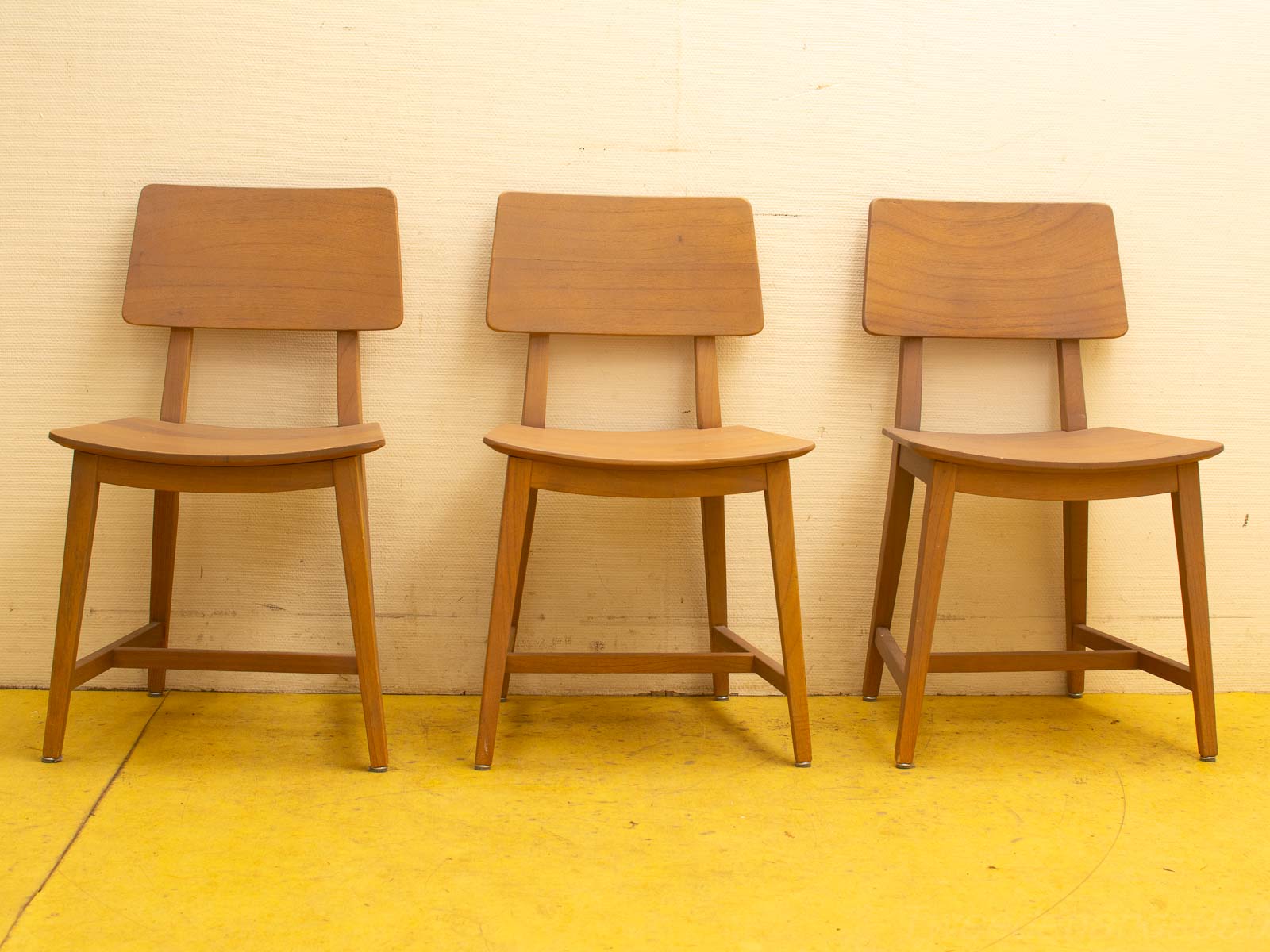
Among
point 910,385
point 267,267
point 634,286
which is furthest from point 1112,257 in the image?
point 267,267

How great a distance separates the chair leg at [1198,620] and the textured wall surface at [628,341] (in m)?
0.35

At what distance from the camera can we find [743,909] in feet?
3.84

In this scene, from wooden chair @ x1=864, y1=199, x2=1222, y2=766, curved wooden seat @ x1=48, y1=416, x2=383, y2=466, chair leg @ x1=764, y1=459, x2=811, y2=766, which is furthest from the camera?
wooden chair @ x1=864, y1=199, x2=1222, y2=766

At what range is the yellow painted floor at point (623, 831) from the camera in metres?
1.13

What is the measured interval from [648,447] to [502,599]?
12.7 inches

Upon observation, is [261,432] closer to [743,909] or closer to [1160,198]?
[743,909]

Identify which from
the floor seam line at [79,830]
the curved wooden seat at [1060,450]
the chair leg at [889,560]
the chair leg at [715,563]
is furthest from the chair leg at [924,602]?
the floor seam line at [79,830]

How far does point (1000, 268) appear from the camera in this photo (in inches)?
73.5

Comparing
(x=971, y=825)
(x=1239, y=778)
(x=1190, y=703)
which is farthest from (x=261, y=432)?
(x=1190, y=703)

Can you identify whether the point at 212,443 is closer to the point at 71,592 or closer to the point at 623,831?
the point at 71,592

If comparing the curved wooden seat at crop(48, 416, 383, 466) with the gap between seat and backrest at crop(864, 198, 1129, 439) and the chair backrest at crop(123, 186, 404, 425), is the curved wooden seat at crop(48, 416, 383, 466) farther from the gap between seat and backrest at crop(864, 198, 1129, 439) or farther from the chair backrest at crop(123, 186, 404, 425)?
the gap between seat and backrest at crop(864, 198, 1129, 439)

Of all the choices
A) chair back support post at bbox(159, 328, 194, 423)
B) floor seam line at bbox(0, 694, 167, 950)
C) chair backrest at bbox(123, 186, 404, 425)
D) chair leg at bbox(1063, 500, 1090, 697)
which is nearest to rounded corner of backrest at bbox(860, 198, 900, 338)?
chair leg at bbox(1063, 500, 1090, 697)

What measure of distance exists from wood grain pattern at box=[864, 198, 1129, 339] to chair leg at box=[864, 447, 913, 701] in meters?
0.27

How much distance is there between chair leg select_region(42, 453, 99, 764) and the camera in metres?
1.50
